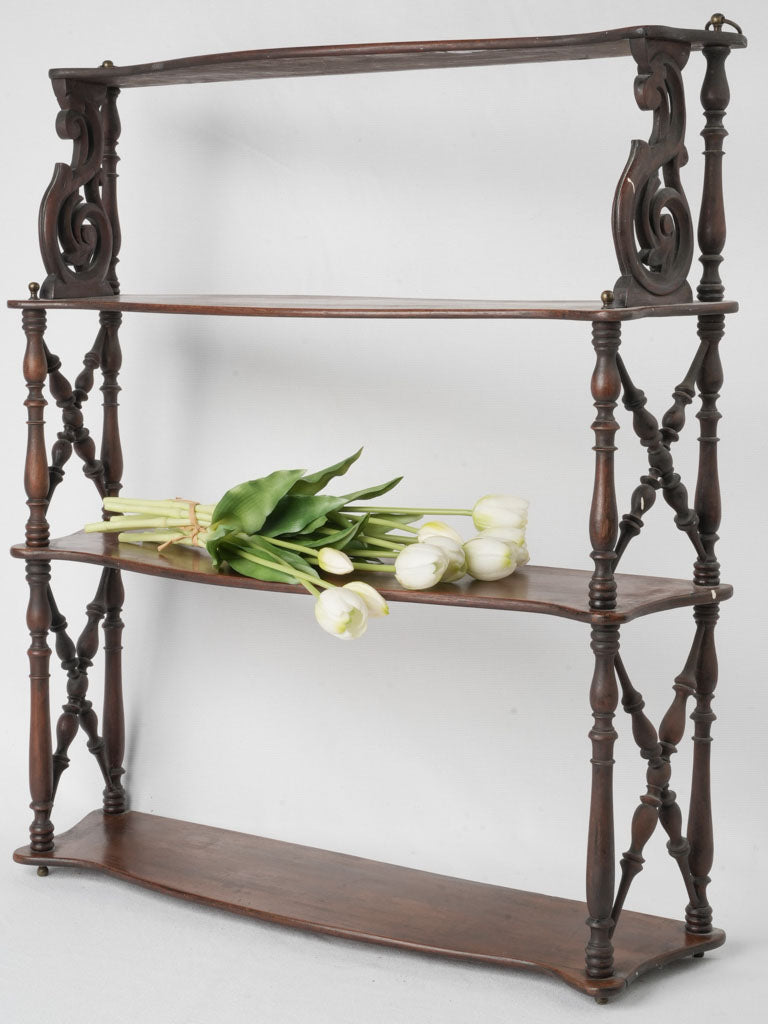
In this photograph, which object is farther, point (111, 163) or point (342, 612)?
point (111, 163)

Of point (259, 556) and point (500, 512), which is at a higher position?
point (500, 512)

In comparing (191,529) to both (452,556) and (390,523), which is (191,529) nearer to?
(390,523)

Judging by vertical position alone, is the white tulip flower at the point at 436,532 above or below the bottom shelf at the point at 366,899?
above

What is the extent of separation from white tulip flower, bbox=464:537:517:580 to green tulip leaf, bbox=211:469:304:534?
0.38 metres

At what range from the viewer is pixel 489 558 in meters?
2.94

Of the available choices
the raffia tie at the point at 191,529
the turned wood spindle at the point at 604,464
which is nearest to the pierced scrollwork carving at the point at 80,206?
the raffia tie at the point at 191,529

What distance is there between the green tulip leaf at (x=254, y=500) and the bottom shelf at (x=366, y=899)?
0.76 m

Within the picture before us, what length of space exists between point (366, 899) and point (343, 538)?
0.75 meters

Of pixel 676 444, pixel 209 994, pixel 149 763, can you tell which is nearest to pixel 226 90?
pixel 676 444

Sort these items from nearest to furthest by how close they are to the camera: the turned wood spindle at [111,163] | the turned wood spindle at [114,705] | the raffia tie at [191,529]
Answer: the raffia tie at [191,529], the turned wood spindle at [111,163], the turned wood spindle at [114,705]

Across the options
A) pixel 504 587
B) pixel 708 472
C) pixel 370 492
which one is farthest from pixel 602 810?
pixel 370 492

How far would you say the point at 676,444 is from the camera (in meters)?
3.30

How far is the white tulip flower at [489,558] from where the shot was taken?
294 cm

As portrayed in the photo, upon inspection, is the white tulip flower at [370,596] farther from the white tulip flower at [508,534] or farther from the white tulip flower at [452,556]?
the white tulip flower at [508,534]
